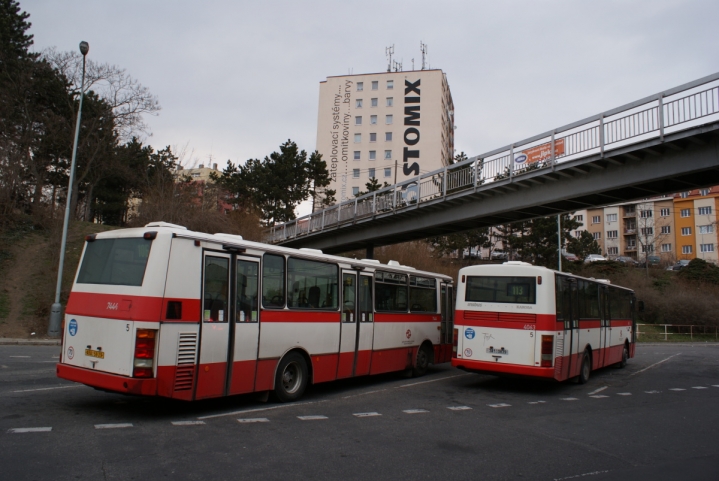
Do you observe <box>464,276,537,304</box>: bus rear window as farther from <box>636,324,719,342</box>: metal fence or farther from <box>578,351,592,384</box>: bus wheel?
<box>636,324,719,342</box>: metal fence

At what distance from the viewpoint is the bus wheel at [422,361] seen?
48.9 feet

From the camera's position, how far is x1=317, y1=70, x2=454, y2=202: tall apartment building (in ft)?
272

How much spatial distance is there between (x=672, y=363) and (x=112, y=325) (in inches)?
886

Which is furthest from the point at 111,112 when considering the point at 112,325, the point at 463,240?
the point at 463,240

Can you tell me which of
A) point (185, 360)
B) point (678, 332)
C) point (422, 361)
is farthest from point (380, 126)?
point (185, 360)

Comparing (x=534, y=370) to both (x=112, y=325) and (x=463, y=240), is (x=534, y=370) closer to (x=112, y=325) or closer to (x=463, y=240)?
(x=112, y=325)

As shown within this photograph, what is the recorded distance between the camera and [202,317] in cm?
837

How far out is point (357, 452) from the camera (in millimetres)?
6777

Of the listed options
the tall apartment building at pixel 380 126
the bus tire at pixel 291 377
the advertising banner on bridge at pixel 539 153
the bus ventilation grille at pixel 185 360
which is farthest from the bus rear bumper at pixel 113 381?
the tall apartment building at pixel 380 126

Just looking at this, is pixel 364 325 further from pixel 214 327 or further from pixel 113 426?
pixel 113 426

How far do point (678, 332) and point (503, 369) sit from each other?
39.9 metres

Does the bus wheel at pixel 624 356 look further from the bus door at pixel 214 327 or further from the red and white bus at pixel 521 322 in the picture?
the bus door at pixel 214 327

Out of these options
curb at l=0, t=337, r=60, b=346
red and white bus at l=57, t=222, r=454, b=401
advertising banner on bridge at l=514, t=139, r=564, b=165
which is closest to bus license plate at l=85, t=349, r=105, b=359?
red and white bus at l=57, t=222, r=454, b=401

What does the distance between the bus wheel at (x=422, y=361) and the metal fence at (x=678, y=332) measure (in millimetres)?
32970
